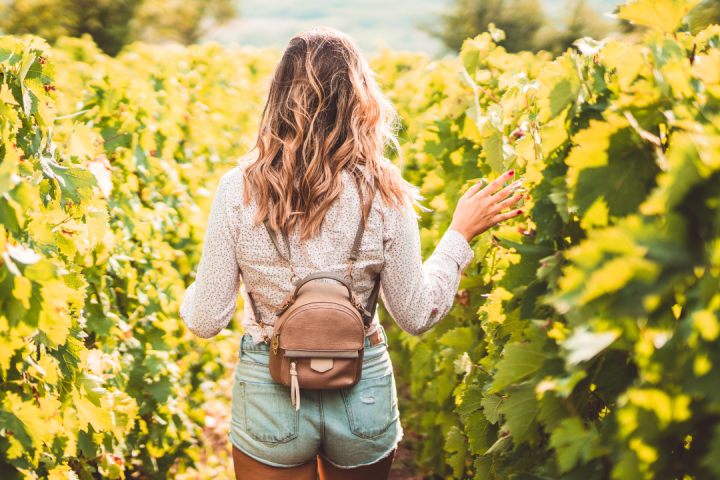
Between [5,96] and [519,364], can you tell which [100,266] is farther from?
[519,364]

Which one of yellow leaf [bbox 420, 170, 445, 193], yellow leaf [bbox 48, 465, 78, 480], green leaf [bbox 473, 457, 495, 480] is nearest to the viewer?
yellow leaf [bbox 48, 465, 78, 480]

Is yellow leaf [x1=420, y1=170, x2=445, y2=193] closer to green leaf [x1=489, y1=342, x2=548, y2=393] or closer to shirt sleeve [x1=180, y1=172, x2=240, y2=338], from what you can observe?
shirt sleeve [x1=180, y1=172, x2=240, y2=338]

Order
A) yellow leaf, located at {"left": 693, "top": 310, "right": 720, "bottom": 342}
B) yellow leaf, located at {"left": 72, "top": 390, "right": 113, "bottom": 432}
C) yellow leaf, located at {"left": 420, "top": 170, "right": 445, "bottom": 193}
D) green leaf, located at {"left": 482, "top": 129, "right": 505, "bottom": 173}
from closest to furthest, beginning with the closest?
yellow leaf, located at {"left": 693, "top": 310, "right": 720, "bottom": 342} → yellow leaf, located at {"left": 72, "top": 390, "right": 113, "bottom": 432} → green leaf, located at {"left": 482, "top": 129, "right": 505, "bottom": 173} → yellow leaf, located at {"left": 420, "top": 170, "right": 445, "bottom": 193}

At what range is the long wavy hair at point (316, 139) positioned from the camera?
166 centimetres

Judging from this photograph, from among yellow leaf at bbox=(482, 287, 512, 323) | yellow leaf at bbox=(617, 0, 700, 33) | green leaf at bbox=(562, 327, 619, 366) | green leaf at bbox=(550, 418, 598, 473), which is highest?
yellow leaf at bbox=(617, 0, 700, 33)

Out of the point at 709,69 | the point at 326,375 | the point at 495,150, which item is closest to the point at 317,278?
the point at 326,375

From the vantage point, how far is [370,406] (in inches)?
69.3

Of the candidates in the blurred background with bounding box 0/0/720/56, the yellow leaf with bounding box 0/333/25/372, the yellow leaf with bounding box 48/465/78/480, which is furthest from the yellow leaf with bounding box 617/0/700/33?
the blurred background with bounding box 0/0/720/56

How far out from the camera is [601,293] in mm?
796

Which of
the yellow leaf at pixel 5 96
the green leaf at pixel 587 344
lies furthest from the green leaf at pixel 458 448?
the yellow leaf at pixel 5 96

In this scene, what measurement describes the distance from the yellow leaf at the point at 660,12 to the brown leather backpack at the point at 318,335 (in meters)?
0.87

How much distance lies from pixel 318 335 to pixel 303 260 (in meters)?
0.24

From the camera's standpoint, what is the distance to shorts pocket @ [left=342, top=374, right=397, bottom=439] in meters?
1.73

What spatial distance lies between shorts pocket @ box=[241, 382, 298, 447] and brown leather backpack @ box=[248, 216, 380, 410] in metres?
0.07
